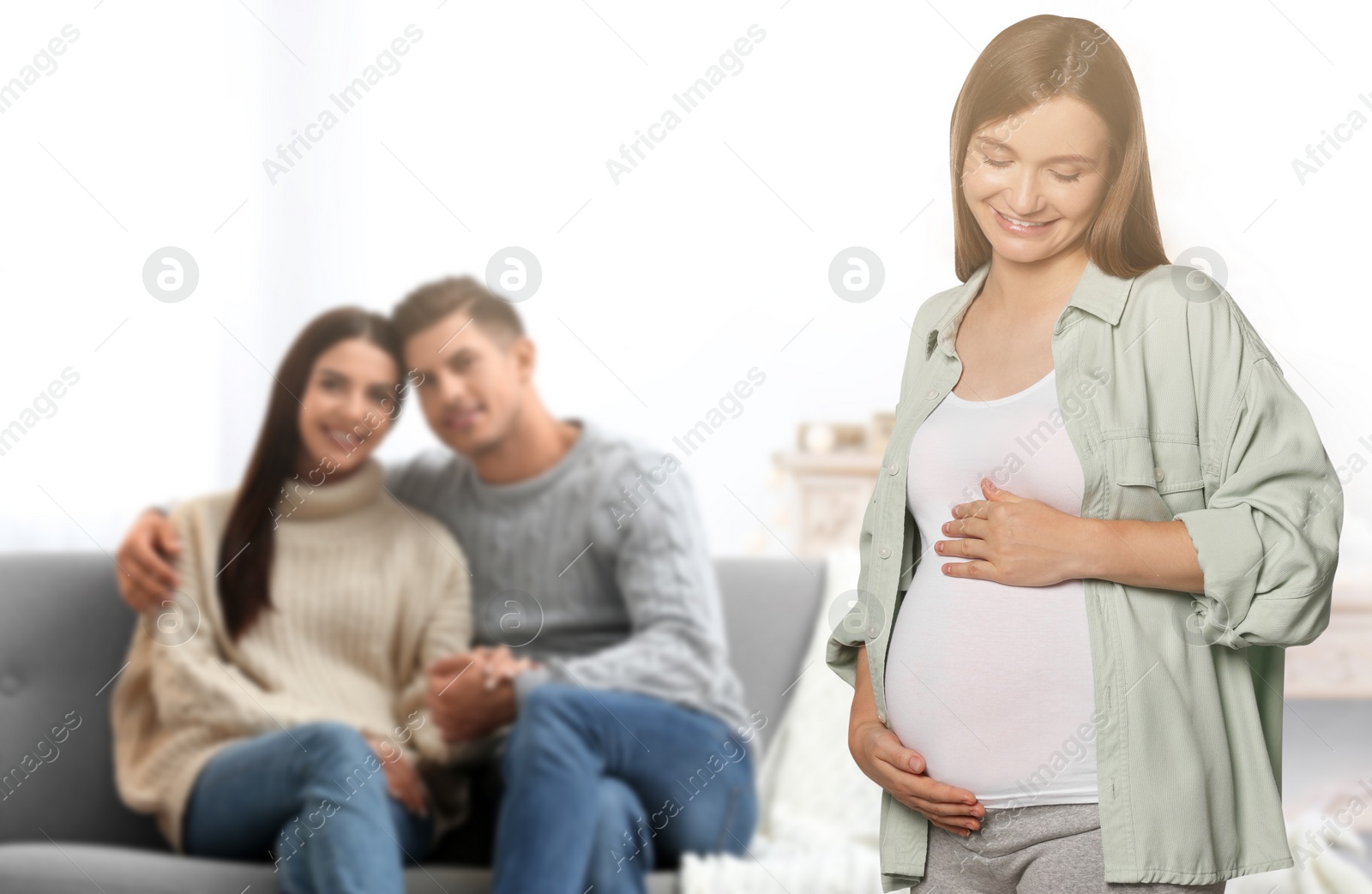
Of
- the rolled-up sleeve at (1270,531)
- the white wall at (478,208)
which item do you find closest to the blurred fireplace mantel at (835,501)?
the white wall at (478,208)

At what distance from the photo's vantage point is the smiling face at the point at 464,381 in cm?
178

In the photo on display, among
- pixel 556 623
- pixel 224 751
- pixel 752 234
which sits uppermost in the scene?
pixel 752 234

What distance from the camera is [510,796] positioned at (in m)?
1.43

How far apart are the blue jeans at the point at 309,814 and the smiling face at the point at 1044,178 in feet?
3.64

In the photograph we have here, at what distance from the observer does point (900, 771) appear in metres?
0.70

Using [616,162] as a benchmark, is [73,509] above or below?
below

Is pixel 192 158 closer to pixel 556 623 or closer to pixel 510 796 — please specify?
pixel 556 623

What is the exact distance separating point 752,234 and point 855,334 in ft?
1.03

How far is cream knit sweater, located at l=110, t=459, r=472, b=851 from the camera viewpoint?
5.32 feet

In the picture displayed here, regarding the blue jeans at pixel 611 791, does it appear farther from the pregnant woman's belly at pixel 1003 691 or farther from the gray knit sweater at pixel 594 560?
the pregnant woman's belly at pixel 1003 691

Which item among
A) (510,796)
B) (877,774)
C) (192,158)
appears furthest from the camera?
(192,158)

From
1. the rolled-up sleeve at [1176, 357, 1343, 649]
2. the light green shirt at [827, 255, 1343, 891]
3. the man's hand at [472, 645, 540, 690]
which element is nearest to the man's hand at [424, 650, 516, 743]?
the man's hand at [472, 645, 540, 690]

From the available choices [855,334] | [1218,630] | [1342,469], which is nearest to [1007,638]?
[1218,630]

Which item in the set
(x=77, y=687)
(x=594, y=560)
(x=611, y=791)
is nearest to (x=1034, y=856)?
(x=611, y=791)
